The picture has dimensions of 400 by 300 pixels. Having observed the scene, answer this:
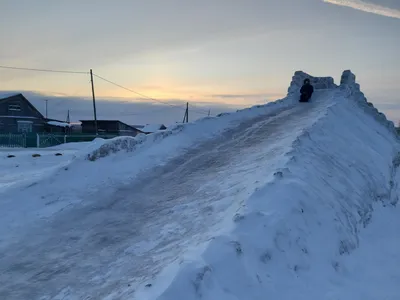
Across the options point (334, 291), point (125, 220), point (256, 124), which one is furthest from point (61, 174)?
point (256, 124)

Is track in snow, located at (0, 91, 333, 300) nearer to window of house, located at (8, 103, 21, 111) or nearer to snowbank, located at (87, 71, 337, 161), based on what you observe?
snowbank, located at (87, 71, 337, 161)

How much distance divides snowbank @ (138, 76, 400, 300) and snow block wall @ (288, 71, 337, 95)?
57.3 feet

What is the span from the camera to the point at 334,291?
14.7 feet

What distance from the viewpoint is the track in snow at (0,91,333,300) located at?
433 cm

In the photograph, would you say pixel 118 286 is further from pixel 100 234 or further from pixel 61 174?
pixel 61 174

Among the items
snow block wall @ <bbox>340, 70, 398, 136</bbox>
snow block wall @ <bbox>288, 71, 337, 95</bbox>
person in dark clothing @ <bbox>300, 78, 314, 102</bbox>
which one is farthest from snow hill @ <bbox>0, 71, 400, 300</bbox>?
snow block wall @ <bbox>288, 71, 337, 95</bbox>

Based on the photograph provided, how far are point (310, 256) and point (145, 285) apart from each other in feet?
7.66

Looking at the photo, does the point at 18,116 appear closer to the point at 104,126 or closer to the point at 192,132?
the point at 104,126

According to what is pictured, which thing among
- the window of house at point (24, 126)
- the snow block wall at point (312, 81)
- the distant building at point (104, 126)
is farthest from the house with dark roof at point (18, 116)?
the snow block wall at point (312, 81)

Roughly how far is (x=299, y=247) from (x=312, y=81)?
23.0 metres

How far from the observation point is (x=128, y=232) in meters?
5.67

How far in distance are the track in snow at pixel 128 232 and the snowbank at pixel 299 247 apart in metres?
0.40

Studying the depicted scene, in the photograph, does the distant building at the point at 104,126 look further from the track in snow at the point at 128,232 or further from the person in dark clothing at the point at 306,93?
the track in snow at the point at 128,232

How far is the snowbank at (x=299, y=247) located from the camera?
12.1 ft
